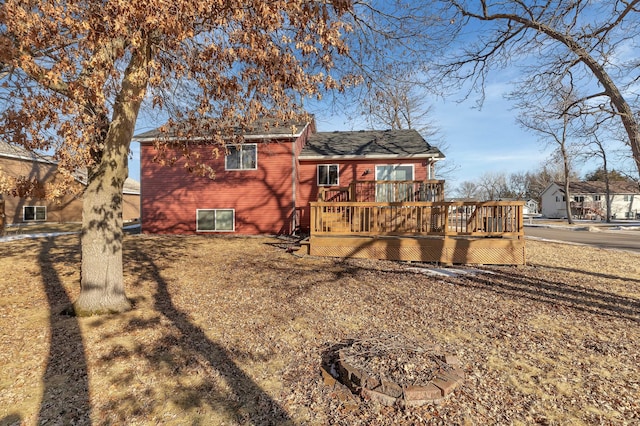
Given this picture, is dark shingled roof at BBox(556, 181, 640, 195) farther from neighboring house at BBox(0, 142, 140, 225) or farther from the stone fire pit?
neighboring house at BBox(0, 142, 140, 225)

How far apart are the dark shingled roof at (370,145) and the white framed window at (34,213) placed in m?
17.7

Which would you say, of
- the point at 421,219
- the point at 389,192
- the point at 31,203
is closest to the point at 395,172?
the point at 389,192

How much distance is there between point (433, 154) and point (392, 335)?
34.9 feet

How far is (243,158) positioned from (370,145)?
568 cm

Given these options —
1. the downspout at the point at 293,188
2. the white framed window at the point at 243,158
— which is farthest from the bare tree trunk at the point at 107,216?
the white framed window at the point at 243,158

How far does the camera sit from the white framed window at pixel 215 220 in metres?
14.0

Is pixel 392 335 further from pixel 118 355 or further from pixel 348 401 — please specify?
pixel 118 355

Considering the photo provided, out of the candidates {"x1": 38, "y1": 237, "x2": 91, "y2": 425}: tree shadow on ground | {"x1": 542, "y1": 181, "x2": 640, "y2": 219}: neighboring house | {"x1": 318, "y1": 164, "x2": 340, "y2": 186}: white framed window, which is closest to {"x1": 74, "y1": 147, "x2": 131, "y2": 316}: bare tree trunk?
{"x1": 38, "y1": 237, "x2": 91, "y2": 425}: tree shadow on ground

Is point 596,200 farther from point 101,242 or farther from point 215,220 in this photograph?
point 101,242

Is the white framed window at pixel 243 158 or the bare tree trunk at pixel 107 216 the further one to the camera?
the white framed window at pixel 243 158

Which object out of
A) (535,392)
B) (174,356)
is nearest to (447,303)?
(535,392)

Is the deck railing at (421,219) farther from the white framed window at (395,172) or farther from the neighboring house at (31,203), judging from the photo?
the neighboring house at (31,203)

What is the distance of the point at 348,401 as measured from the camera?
2.68m

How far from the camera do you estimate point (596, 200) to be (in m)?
45.2
